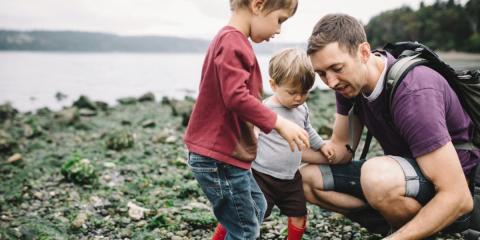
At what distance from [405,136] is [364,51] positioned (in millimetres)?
738

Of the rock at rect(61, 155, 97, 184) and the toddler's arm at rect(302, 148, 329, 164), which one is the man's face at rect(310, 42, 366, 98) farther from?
the rock at rect(61, 155, 97, 184)

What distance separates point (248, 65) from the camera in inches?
108

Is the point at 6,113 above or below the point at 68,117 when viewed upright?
below

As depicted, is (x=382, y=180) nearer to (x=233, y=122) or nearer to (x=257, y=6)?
(x=233, y=122)

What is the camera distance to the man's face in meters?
3.31

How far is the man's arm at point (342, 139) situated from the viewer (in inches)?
158

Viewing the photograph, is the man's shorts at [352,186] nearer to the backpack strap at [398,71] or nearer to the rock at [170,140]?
the backpack strap at [398,71]

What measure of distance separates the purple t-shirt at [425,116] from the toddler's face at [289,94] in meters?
0.56

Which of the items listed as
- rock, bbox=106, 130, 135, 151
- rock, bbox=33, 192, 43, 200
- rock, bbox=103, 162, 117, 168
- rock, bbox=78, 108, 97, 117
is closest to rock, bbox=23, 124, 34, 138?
rock, bbox=78, 108, 97, 117

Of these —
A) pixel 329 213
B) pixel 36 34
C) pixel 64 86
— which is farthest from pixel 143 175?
pixel 36 34

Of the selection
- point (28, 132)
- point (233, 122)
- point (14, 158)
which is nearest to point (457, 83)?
point (233, 122)

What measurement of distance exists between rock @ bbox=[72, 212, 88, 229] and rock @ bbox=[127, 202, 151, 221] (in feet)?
1.54

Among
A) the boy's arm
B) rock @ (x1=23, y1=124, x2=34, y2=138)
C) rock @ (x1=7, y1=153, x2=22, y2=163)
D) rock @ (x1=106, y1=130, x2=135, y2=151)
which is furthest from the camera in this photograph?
rock @ (x1=23, y1=124, x2=34, y2=138)

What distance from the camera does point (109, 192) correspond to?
569 cm
